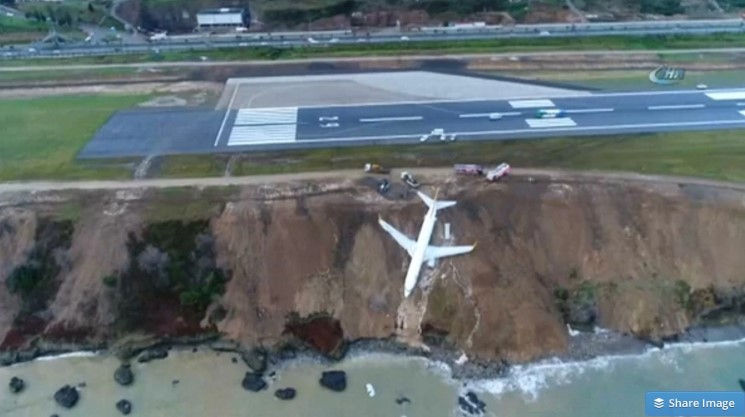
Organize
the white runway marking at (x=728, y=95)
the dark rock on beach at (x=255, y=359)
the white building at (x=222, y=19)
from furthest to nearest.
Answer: the white building at (x=222, y=19) < the white runway marking at (x=728, y=95) < the dark rock on beach at (x=255, y=359)

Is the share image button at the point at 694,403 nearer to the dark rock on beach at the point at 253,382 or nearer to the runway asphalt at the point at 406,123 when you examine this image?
the dark rock on beach at the point at 253,382

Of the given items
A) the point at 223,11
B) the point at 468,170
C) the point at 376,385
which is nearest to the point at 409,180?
the point at 468,170

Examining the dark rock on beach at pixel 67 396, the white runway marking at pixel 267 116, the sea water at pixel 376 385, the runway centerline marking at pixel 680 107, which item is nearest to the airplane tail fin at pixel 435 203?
the sea water at pixel 376 385

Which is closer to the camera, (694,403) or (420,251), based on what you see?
(694,403)

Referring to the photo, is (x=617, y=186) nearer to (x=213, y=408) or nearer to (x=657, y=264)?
(x=657, y=264)

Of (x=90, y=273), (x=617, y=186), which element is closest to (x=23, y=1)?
(x=90, y=273)

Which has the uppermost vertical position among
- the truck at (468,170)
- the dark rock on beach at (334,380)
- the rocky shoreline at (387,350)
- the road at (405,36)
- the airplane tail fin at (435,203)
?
the road at (405,36)

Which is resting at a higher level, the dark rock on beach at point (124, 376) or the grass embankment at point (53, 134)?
the grass embankment at point (53, 134)

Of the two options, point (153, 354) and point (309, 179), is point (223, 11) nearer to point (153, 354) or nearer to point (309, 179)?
point (309, 179)
